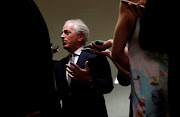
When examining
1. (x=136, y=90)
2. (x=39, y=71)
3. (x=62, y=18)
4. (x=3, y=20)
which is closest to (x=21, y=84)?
(x=39, y=71)

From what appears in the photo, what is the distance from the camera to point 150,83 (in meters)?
0.61

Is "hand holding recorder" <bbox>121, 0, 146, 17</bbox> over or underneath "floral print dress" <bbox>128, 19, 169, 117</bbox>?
over

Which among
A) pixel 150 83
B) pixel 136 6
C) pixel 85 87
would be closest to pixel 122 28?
pixel 136 6

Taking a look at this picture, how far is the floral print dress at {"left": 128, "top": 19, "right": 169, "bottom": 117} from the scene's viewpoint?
603 mm

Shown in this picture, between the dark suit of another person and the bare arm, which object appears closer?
the dark suit of another person

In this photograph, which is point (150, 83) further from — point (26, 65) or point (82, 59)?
point (82, 59)

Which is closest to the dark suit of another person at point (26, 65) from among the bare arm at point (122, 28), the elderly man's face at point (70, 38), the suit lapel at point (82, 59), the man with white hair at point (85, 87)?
the bare arm at point (122, 28)

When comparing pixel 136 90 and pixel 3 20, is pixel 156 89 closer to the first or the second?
pixel 136 90

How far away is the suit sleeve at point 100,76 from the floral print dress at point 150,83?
0.62m

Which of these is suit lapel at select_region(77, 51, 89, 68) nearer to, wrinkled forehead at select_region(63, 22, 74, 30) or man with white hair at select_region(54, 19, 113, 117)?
man with white hair at select_region(54, 19, 113, 117)

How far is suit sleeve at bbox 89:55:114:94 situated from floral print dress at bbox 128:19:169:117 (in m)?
0.62

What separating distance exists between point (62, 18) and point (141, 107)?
65.2 inches

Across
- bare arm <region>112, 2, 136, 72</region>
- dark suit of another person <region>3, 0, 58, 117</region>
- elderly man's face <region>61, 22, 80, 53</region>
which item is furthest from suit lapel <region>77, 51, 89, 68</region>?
dark suit of another person <region>3, 0, 58, 117</region>

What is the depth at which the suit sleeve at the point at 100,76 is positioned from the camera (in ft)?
4.17
